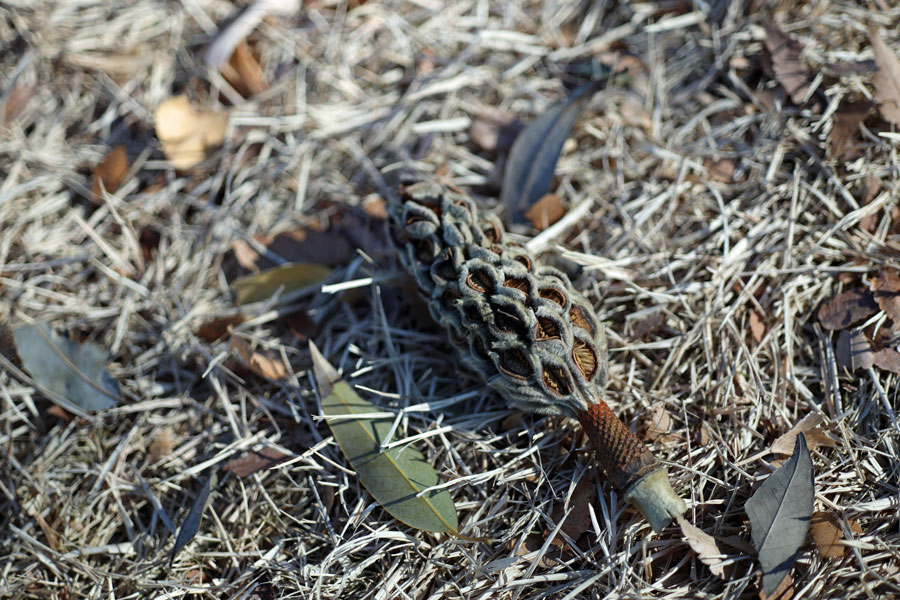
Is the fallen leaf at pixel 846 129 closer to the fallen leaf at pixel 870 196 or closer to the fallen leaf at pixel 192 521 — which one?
the fallen leaf at pixel 870 196

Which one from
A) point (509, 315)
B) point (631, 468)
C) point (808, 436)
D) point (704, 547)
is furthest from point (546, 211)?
point (704, 547)

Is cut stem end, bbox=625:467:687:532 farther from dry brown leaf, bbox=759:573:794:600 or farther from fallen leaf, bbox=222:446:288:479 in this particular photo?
fallen leaf, bbox=222:446:288:479

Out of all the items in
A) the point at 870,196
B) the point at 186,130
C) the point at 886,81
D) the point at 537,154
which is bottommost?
the point at 870,196

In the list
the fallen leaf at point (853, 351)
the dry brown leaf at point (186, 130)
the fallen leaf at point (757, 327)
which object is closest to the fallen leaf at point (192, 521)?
the dry brown leaf at point (186, 130)

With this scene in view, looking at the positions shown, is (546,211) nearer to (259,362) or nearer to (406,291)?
(406,291)

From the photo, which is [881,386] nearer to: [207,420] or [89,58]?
[207,420]

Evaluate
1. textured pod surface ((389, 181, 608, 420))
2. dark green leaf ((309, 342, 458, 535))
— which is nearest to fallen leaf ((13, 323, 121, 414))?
dark green leaf ((309, 342, 458, 535))
